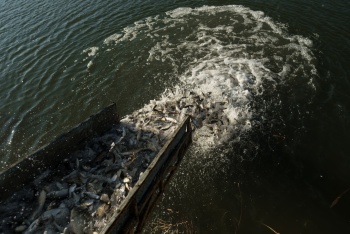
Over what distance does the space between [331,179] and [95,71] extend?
1242cm

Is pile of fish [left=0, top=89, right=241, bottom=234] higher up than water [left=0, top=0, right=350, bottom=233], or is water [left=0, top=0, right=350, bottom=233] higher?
pile of fish [left=0, top=89, right=241, bottom=234]

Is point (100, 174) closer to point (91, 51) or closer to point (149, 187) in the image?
point (149, 187)

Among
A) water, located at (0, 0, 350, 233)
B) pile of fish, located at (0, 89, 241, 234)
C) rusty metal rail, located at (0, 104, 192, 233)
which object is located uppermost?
rusty metal rail, located at (0, 104, 192, 233)

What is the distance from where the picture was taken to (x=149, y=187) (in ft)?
27.3

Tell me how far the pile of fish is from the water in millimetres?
1145

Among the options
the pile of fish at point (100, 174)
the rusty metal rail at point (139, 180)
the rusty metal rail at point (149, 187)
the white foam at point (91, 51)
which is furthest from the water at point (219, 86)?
the pile of fish at point (100, 174)

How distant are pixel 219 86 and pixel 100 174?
284 inches

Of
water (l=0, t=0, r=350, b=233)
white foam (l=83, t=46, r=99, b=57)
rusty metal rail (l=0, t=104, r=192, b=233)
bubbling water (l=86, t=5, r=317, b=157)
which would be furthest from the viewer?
white foam (l=83, t=46, r=99, b=57)

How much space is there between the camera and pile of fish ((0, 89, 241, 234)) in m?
8.09

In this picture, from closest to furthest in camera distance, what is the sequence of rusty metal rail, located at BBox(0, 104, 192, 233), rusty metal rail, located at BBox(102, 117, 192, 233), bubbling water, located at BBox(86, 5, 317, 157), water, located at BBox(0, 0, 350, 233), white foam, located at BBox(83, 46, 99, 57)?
1. rusty metal rail, located at BBox(102, 117, 192, 233)
2. rusty metal rail, located at BBox(0, 104, 192, 233)
3. water, located at BBox(0, 0, 350, 233)
4. bubbling water, located at BBox(86, 5, 317, 157)
5. white foam, located at BBox(83, 46, 99, 57)

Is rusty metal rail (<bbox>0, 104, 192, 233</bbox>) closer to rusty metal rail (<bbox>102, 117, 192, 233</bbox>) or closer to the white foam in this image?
rusty metal rail (<bbox>102, 117, 192, 233</bbox>)

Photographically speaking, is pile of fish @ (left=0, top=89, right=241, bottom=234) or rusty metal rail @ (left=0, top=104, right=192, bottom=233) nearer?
rusty metal rail @ (left=0, top=104, right=192, bottom=233)

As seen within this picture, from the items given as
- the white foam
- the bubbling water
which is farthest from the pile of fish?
the white foam

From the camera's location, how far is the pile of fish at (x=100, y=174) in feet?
26.5
